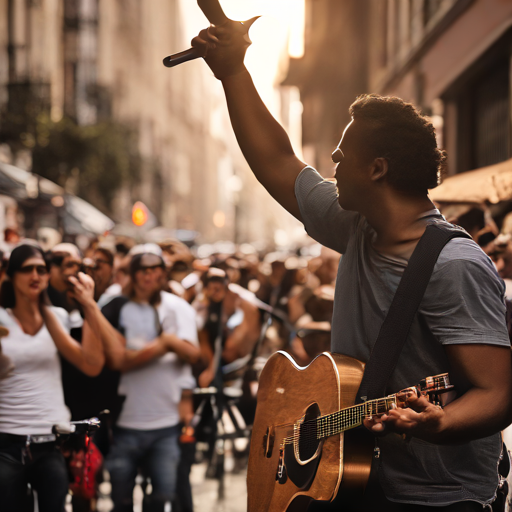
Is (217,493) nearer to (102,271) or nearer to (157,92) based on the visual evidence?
(102,271)

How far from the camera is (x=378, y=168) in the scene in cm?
219

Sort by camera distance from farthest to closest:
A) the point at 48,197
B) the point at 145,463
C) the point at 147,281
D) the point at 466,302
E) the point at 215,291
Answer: the point at 48,197
the point at 215,291
the point at 147,281
the point at 145,463
the point at 466,302

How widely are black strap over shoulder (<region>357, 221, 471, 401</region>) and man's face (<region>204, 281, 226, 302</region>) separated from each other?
5.33 metres

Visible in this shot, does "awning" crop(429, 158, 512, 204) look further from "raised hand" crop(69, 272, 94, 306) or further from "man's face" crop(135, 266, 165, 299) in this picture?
"raised hand" crop(69, 272, 94, 306)

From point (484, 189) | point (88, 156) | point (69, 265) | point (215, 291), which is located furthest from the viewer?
point (88, 156)

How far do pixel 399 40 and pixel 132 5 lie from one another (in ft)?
209

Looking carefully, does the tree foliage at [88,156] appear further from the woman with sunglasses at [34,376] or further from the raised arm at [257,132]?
the raised arm at [257,132]

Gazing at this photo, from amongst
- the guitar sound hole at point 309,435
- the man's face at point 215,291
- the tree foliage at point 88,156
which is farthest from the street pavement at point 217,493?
the tree foliage at point 88,156

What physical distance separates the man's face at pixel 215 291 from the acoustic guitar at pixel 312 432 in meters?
4.63

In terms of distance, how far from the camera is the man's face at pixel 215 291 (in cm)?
739

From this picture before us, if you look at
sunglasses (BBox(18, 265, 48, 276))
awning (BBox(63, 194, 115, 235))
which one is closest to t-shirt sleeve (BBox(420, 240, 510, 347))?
sunglasses (BBox(18, 265, 48, 276))

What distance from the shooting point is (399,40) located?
20438 millimetres

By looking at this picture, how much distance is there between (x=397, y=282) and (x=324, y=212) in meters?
0.42

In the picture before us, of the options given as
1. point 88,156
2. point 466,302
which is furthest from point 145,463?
point 88,156
